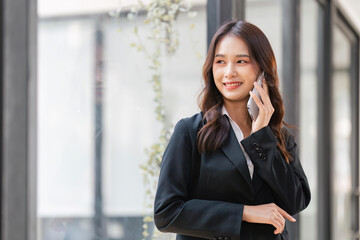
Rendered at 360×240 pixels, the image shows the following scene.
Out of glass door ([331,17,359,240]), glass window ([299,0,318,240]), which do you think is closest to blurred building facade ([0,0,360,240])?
glass window ([299,0,318,240])

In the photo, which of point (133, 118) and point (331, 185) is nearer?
point (133, 118)

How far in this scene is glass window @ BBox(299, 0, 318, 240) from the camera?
3.61 metres

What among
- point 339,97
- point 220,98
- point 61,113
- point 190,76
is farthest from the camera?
point 339,97

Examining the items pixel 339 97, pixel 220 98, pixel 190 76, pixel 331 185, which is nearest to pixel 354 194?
pixel 339 97

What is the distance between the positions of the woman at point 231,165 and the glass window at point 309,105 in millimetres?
2018

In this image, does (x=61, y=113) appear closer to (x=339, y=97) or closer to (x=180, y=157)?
(x=180, y=157)

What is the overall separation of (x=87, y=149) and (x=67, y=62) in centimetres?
29

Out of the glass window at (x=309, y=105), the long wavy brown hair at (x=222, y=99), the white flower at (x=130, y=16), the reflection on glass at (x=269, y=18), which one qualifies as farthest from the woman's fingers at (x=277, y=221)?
the glass window at (x=309, y=105)

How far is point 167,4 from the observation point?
2000mm

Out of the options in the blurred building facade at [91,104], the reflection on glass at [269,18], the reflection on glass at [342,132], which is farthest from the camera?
the reflection on glass at [342,132]

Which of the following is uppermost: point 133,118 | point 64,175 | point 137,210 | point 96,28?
point 96,28

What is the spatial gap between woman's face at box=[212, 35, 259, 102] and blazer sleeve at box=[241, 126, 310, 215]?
0.13 meters

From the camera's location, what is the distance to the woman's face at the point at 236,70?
1502 mm

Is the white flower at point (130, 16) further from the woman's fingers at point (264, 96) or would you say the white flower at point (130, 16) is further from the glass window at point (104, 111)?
the woman's fingers at point (264, 96)
